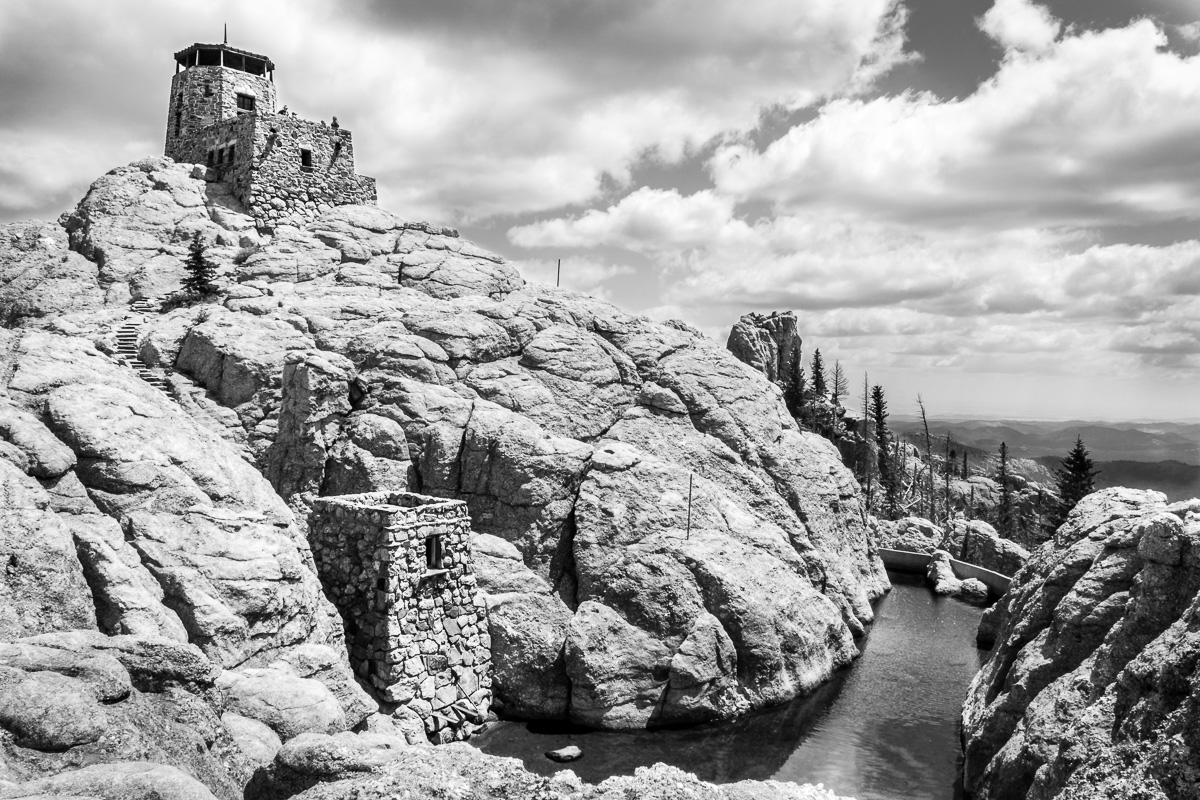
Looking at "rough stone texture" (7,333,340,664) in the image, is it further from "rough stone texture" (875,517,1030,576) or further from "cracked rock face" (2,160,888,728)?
"rough stone texture" (875,517,1030,576)

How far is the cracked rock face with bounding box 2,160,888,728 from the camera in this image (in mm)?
21594

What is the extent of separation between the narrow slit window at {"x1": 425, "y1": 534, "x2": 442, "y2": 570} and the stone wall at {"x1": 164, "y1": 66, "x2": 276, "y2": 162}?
4131cm

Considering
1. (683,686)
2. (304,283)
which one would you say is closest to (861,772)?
(683,686)

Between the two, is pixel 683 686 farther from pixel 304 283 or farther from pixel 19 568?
pixel 304 283

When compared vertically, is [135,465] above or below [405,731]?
above

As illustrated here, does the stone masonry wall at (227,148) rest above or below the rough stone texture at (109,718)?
above

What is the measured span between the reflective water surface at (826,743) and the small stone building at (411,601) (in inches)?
76.4

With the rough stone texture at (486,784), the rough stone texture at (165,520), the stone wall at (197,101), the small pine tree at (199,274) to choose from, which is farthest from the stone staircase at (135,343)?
the rough stone texture at (486,784)

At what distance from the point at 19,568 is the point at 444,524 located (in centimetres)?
1347

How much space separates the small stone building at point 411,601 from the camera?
2606 cm

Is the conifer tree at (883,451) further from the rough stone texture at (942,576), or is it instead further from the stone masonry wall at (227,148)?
the stone masonry wall at (227,148)

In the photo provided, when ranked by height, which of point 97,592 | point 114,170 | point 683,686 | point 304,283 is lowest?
point 683,686

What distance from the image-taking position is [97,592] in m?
17.2

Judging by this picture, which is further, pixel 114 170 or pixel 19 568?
pixel 114 170
